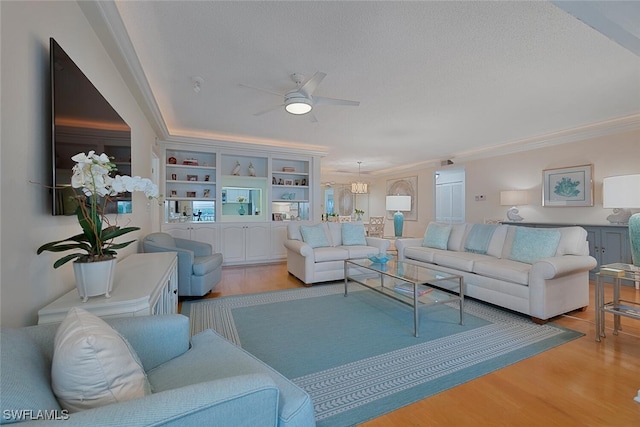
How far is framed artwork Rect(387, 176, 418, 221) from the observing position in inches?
321

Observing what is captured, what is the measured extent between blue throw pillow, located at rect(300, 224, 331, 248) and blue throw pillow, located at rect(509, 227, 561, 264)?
2.43m

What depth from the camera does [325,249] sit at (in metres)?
4.20

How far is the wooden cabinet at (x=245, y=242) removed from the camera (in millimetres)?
5469

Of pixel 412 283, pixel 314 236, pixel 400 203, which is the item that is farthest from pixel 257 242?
pixel 412 283

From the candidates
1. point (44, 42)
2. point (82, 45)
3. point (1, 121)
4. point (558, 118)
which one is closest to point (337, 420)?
point (1, 121)

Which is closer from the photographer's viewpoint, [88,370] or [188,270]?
[88,370]

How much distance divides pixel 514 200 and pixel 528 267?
2927 millimetres

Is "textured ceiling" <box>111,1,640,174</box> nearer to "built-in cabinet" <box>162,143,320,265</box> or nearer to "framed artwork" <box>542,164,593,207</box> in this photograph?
"framed artwork" <box>542,164,593,207</box>

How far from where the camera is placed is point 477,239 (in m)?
3.83

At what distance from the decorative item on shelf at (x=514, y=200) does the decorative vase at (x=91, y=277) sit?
20.0 ft

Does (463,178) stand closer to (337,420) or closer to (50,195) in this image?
(337,420)

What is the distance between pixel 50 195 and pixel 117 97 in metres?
1.55

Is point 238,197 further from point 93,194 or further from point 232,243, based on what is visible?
point 93,194

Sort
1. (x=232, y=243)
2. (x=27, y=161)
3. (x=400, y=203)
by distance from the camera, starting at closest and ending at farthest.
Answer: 1. (x=27, y=161)
2. (x=400, y=203)
3. (x=232, y=243)
